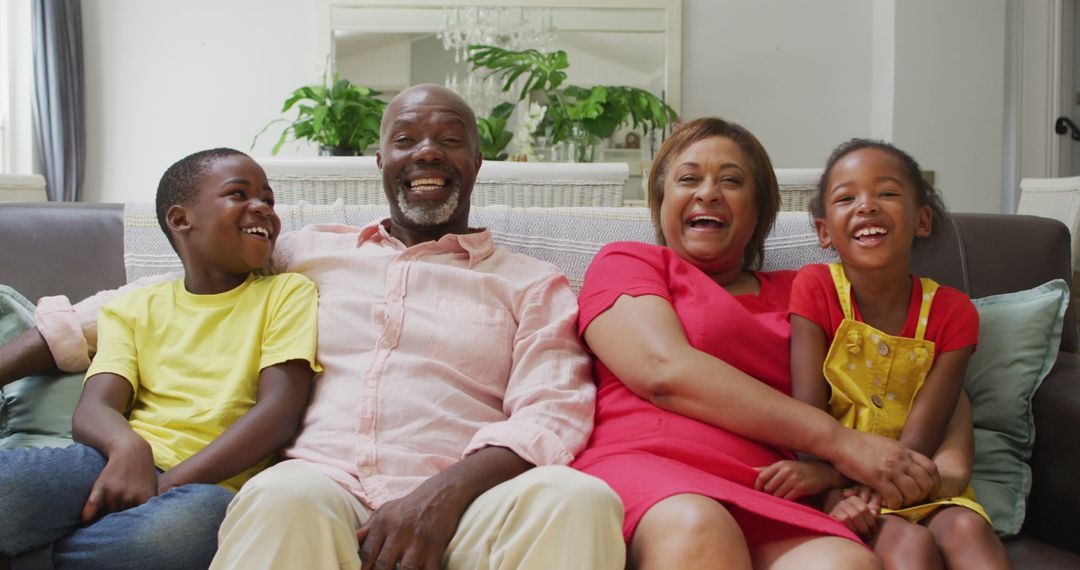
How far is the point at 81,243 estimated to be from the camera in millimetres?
1805

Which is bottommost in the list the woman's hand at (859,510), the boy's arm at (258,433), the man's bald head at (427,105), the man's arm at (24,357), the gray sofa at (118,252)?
the woman's hand at (859,510)

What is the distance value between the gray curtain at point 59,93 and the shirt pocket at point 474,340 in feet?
12.8

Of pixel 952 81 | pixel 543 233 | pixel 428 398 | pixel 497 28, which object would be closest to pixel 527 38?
pixel 497 28

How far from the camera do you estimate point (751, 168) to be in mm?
Result: 1612

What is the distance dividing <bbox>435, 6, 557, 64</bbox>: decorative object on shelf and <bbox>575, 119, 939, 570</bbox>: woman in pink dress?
126 inches

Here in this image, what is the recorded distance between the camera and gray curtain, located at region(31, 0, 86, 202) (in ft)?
14.8

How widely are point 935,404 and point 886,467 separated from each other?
7.5 inches

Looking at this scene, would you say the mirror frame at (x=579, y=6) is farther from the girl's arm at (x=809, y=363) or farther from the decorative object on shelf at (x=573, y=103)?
the girl's arm at (x=809, y=363)

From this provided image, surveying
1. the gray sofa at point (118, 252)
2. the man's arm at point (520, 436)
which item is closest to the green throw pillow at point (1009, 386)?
the gray sofa at point (118, 252)

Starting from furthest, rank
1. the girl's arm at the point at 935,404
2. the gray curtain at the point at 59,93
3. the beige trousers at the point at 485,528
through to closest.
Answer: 1. the gray curtain at the point at 59,93
2. the girl's arm at the point at 935,404
3. the beige trousers at the point at 485,528

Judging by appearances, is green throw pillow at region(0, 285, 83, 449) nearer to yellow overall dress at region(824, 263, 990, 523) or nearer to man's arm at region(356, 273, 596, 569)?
man's arm at region(356, 273, 596, 569)

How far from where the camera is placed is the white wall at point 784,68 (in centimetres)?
496

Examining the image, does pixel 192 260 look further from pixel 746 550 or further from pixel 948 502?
pixel 948 502

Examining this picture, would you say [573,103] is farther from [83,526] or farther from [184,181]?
[83,526]
